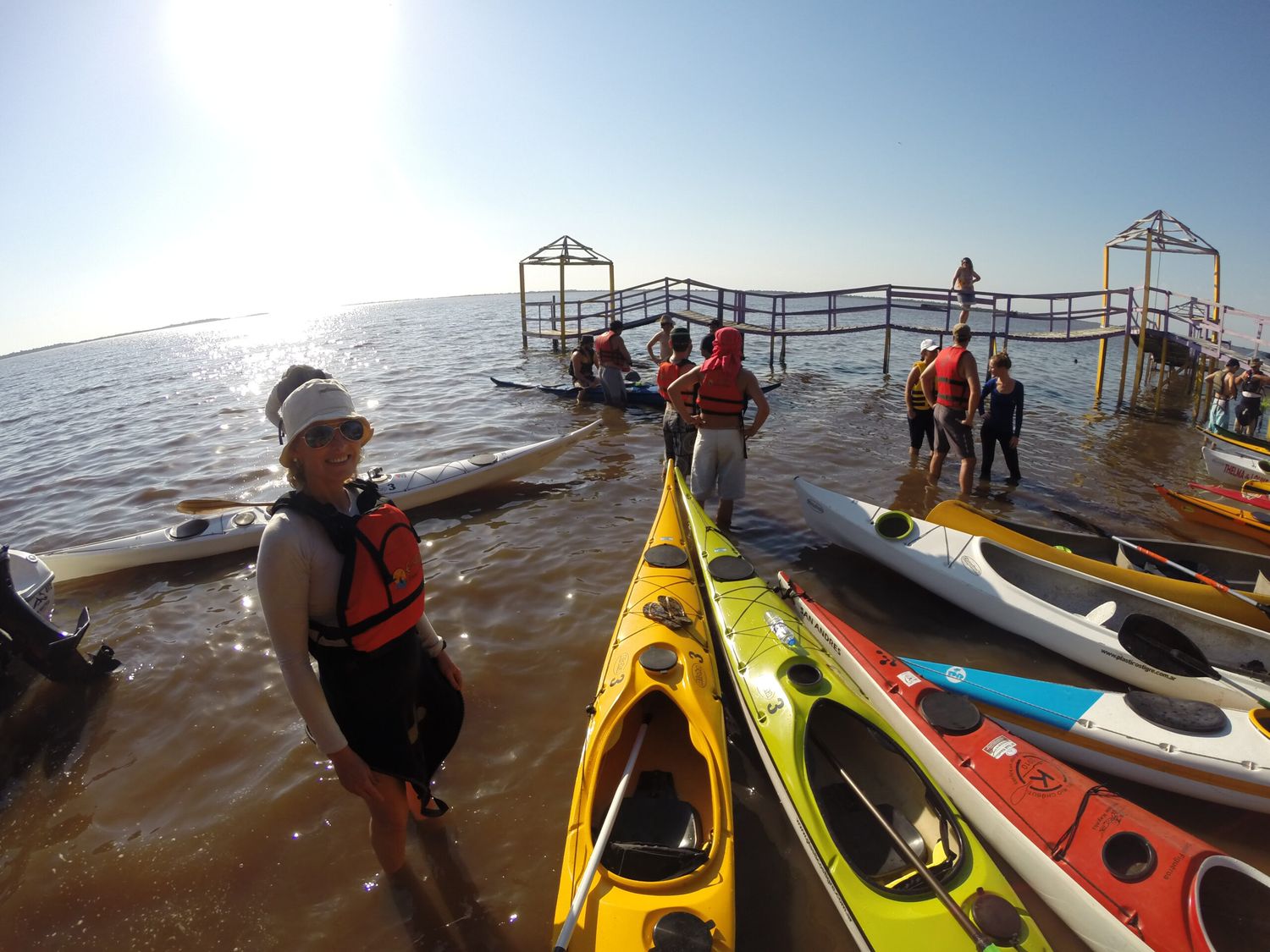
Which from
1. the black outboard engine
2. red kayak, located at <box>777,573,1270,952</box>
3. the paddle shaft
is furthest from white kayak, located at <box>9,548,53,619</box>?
the paddle shaft

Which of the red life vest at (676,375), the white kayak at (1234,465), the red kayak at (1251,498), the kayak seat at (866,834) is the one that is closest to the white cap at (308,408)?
the kayak seat at (866,834)

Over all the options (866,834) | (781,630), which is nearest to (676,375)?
(781,630)

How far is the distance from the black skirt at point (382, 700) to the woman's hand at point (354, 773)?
0.08 meters

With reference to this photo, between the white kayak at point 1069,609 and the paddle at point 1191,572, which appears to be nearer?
the white kayak at point 1069,609

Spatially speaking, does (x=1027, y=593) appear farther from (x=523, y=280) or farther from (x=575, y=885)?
(x=523, y=280)

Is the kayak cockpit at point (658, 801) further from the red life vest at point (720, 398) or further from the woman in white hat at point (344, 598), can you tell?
the red life vest at point (720, 398)

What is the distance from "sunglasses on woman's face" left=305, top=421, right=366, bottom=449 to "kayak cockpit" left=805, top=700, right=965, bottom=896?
2.58 m

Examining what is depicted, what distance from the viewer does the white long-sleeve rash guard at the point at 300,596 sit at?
189cm

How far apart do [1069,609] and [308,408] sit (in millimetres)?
5791

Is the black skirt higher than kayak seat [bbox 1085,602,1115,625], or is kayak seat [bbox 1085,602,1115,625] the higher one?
the black skirt

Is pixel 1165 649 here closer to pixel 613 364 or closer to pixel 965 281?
pixel 613 364

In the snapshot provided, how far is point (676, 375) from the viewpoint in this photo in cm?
759

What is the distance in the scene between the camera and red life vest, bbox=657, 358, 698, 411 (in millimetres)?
6355

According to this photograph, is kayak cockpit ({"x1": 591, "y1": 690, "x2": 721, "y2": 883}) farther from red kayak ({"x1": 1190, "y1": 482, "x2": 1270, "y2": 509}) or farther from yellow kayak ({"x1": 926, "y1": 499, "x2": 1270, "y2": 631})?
red kayak ({"x1": 1190, "y1": 482, "x2": 1270, "y2": 509})
